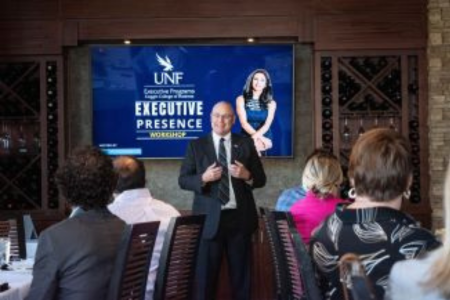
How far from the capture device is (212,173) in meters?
5.25

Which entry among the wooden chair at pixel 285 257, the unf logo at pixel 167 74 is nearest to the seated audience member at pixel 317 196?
the wooden chair at pixel 285 257

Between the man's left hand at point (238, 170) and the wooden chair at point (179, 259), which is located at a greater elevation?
the man's left hand at point (238, 170)

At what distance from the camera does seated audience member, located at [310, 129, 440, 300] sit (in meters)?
2.40

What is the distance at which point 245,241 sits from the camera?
5.40m

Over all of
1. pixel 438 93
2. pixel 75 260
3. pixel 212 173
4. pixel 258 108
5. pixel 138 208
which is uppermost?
pixel 438 93

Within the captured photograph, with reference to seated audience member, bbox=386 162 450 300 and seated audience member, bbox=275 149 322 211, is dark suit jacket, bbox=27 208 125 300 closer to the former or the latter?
seated audience member, bbox=386 162 450 300

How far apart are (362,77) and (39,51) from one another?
290 centimetres

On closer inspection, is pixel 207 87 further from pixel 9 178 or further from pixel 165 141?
pixel 9 178

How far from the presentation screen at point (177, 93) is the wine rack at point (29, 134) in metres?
0.39

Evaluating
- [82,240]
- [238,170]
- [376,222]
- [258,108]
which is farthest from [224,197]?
[376,222]

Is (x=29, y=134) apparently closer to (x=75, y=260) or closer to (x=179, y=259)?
(x=179, y=259)

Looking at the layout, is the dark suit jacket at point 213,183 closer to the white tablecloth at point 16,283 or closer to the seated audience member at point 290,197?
the seated audience member at point 290,197

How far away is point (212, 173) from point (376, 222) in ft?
9.25

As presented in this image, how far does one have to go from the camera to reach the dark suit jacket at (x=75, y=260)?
9.55 ft
